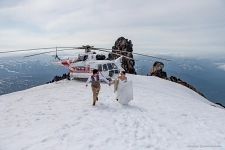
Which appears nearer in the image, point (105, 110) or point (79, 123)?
point (79, 123)

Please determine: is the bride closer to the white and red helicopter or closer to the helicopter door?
the white and red helicopter

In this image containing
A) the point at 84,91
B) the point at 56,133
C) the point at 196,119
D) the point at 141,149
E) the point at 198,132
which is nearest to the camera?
the point at 141,149

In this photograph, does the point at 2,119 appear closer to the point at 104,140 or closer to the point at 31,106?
the point at 31,106

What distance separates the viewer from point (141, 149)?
18.0 metres

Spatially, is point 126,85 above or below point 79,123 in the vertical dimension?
above

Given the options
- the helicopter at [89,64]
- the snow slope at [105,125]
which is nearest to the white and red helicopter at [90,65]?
the helicopter at [89,64]

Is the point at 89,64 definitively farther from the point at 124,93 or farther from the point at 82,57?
the point at 124,93

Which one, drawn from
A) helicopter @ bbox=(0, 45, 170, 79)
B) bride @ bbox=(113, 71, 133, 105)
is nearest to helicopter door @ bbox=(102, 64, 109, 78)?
helicopter @ bbox=(0, 45, 170, 79)

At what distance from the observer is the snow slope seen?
61.7 feet

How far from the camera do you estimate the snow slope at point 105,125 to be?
740 inches

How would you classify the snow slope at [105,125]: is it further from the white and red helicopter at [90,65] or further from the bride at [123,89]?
the white and red helicopter at [90,65]

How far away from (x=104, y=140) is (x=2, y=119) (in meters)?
8.53

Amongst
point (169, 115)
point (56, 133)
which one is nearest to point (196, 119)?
point (169, 115)

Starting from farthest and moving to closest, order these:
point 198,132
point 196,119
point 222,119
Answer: point 222,119, point 196,119, point 198,132
